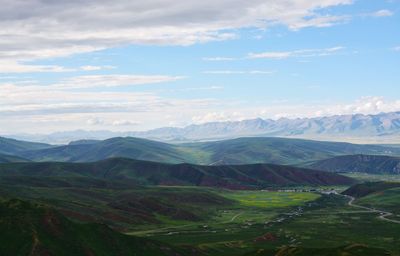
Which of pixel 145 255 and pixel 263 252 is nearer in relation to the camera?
pixel 263 252

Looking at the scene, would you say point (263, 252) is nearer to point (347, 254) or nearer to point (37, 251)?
point (347, 254)

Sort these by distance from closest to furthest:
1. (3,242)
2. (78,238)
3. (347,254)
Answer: (347,254)
(3,242)
(78,238)

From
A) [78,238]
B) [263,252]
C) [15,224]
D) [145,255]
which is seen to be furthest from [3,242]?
[263,252]

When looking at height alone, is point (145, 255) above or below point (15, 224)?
below

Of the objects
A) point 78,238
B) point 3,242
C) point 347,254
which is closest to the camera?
point 347,254

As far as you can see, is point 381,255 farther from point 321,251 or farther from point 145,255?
point 145,255

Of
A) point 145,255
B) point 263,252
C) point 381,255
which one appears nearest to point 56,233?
point 145,255
